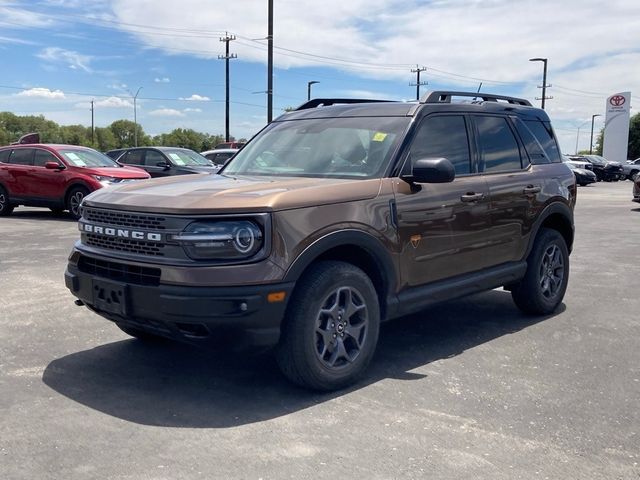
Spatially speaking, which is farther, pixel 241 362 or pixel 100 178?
pixel 100 178

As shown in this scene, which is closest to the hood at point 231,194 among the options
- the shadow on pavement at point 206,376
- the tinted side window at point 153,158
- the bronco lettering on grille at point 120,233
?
the bronco lettering on grille at point 120,233

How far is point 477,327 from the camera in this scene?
19.5 ft

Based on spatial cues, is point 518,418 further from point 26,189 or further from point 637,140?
point 637,140

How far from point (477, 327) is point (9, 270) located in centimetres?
577

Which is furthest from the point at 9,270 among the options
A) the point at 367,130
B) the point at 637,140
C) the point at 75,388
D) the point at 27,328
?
the point at 637,140

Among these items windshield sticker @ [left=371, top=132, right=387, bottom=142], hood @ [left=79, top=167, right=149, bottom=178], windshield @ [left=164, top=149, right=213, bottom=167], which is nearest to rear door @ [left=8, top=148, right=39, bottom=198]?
hood @ [left=79, top=167, right=149, bottom=178]

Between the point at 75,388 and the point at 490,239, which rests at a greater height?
the point at 490,239

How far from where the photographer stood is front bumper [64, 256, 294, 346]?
3.73m

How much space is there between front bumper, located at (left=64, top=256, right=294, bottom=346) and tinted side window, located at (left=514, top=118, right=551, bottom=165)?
10.7 ft

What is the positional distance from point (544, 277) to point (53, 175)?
1159 centimetres

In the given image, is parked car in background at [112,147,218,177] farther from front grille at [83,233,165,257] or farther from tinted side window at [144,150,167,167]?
front grille at [83,233,165,257]

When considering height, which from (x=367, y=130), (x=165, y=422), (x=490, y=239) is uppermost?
(x=367, y=130)

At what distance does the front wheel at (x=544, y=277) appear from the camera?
19.9 ft

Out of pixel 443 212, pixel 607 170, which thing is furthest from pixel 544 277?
pixel 607 170
